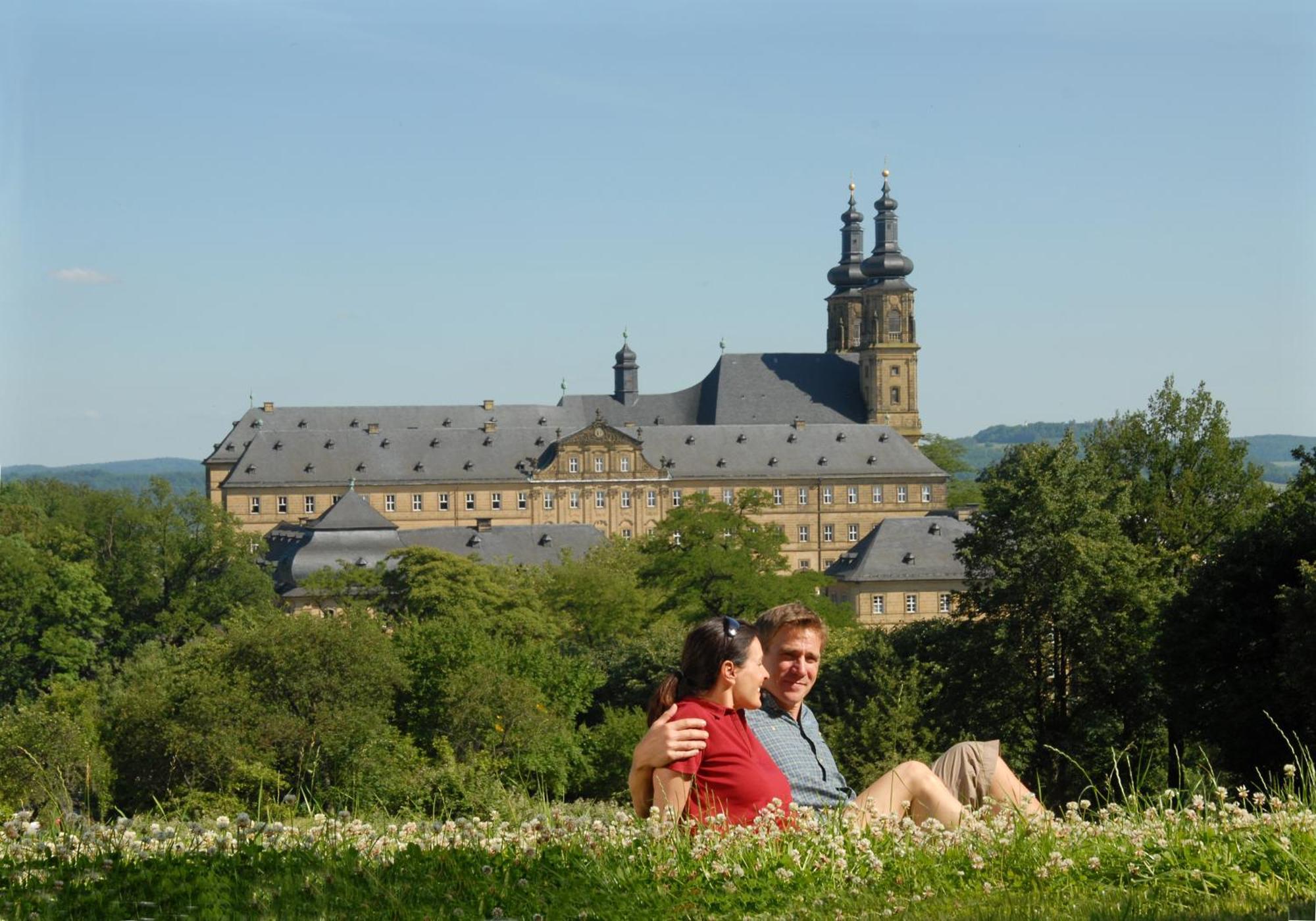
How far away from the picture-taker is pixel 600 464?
111 m

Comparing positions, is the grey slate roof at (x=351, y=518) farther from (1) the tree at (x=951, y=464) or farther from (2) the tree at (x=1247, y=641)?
(2) the tree at (x=1247, y=641)

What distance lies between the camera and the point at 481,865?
7129 millimetres

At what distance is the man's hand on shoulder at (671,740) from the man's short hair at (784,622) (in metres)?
1.05

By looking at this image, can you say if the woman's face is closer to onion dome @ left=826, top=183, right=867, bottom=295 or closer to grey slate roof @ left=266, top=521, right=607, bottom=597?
grey slate roof @ left=266, top=521, right=607, bottom=597

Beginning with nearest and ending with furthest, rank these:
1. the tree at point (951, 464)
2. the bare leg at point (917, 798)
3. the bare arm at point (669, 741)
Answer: the bare arm at point (669, 741) → the bare leg at point (917, 798) → the tree at point (951, 464)

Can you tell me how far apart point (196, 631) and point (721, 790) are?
7475cm

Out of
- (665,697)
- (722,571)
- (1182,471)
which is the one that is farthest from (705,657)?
(722,571)

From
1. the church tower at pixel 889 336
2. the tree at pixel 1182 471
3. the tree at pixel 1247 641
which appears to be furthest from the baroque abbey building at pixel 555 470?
the tree at pixel 1247 641

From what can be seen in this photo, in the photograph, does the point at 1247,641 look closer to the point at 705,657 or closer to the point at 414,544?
the point at 705,657

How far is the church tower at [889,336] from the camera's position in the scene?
413 feet

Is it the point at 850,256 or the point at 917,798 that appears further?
the point at 850,256

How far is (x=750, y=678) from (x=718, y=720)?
Answer: 0.22m

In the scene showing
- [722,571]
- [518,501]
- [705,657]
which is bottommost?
[722,571]

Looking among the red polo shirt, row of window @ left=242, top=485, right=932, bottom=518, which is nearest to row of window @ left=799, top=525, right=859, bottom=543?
row of window @ left=242, top=485, right=932, bottom=518
